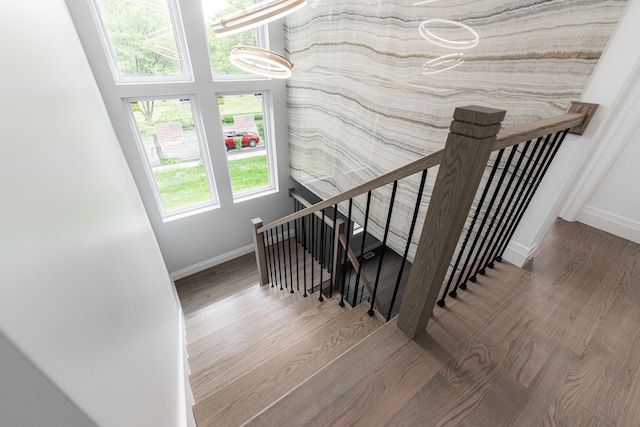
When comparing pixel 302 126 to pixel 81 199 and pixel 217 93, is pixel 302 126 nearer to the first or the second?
pixel 217 93

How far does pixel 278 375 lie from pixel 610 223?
9.71ft

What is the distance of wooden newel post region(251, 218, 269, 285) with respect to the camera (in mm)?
2914

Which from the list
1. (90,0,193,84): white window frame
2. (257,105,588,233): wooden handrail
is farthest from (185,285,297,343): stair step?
(90,0,193,84): white window frame

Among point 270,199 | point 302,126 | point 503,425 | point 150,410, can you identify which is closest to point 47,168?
point 150,410

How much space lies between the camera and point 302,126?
12.2 ft

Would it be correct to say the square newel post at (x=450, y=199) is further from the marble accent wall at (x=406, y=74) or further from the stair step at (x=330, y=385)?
the marble accent wall at (x=406, y=74)

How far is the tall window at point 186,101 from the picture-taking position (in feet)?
8.95

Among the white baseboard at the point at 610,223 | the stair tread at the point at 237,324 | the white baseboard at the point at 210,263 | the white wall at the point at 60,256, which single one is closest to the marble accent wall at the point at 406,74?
the stair tread at the point at 237,324

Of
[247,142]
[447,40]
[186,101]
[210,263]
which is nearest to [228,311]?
[210,263]

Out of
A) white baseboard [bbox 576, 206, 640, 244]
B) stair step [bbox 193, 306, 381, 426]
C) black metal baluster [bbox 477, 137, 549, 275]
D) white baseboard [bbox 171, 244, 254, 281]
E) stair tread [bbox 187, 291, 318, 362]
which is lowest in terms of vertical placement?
white baseboard [bbox 171, 244, 254, 281]

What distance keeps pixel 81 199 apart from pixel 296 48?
329 cm

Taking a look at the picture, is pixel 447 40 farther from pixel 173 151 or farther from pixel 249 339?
pixel 173 151

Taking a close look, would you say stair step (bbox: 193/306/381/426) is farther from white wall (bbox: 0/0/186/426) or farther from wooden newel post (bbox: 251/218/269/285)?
wooden newel post (bbox: 251/218/269/285)

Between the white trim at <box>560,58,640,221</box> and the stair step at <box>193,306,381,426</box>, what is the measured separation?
186 centimetres
